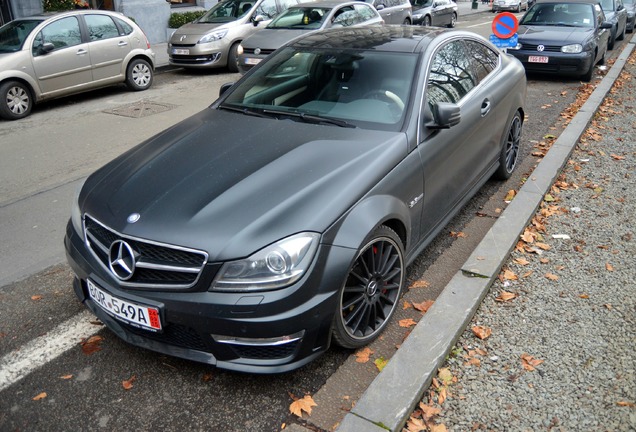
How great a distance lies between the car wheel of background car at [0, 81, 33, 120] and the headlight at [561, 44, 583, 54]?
32.6 feet

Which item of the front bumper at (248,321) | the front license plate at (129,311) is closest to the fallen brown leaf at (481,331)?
the front bumper at (248,321)

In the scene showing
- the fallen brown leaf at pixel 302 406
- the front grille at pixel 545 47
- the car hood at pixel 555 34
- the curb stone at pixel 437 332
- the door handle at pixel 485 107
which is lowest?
the fallen brown leaf at pixel 302 406

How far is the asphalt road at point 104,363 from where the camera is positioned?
9.84ft

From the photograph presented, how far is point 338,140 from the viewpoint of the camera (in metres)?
3.73

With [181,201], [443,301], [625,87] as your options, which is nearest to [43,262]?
[181,201]

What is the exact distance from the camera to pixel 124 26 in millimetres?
11273

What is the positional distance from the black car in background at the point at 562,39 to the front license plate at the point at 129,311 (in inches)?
420

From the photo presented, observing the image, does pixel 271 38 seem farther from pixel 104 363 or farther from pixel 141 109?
pixel 104 363

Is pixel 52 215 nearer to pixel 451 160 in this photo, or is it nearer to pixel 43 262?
pixel 43 262

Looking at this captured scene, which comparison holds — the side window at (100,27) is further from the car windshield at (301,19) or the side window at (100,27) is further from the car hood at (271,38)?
the car windshield at (301,19)

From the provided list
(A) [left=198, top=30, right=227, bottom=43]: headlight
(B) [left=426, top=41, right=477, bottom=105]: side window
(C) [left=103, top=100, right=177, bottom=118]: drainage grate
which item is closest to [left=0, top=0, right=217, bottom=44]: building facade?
(A) [left=198, top=30, right=227, bottom=43]: headlight

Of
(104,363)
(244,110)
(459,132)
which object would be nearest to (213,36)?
(244,110)

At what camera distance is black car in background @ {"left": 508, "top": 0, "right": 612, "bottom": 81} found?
11.5 m

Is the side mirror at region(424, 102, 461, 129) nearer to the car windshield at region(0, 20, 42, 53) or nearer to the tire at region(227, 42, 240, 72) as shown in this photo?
the car windshield at region(0, 20, 42, 53)
